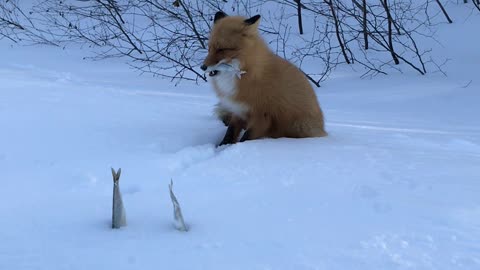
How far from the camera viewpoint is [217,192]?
269 cm

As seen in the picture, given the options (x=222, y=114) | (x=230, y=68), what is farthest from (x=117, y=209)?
(x=222, y=114)

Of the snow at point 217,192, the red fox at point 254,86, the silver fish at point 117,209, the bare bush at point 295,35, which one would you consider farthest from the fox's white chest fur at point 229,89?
the bare bush at point 295,35

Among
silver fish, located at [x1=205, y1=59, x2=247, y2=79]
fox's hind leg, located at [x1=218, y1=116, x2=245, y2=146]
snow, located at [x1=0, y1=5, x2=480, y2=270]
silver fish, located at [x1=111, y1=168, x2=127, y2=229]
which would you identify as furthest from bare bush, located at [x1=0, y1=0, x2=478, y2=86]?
silver fish, located at [x1=111, y1=168, x2=127, y2=229]

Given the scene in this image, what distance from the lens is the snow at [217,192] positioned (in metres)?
2.04

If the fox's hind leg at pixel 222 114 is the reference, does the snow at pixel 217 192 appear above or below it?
below

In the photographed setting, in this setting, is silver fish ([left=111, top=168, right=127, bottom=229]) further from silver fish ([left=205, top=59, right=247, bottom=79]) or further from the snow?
silver fish ([left=205, top=59, right=247, bottom=79])

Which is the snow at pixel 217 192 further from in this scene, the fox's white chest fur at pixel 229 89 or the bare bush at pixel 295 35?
the bare bush at pixel 295 35

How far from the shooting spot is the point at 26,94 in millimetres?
4824

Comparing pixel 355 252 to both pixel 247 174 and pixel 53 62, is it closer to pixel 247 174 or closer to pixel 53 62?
pixel 247 174

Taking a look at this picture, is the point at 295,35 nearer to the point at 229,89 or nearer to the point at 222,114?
the point at 222,114

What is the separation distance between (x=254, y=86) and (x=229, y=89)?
0.57ft

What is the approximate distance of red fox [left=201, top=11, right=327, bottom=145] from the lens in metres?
3.95

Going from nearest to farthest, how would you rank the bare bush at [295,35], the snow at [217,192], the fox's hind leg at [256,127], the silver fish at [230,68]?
the snow at [217,192]
the silver fish at [230,68]
the fox's hind leg at [256,127]
the bare bush at [295,35]

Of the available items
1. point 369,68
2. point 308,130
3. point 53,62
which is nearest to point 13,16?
point 53,62
